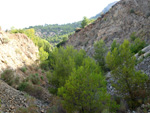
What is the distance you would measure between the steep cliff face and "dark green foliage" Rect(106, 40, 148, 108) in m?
13.9

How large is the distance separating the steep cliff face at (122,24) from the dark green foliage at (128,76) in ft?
45.5

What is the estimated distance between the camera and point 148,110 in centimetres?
644

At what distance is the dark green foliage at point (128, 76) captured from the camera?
802 cm

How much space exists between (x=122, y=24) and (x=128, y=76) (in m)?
24.4

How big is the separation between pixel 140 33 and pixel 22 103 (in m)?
22.4

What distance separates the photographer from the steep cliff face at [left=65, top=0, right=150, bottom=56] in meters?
25.6

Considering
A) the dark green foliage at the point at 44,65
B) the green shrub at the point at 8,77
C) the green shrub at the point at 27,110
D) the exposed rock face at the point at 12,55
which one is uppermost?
the exposed rock face at the point at 12,55

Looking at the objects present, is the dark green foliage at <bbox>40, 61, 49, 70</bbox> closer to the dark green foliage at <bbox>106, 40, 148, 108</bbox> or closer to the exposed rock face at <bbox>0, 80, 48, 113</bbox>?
the exposed rock face at <bbox>0, 80, 48, 113</bbox>

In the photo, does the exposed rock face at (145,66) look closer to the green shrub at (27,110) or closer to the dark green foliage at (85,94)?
the dark green foliage at (85,94)

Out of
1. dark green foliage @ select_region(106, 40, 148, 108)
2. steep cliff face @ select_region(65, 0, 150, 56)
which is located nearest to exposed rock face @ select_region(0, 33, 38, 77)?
dark green foliage @ select_region(106, 40, 148, 108)

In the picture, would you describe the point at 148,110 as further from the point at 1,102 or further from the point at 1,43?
the point at 1,43

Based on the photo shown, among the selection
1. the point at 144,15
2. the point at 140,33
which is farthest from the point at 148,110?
the point at 144,15

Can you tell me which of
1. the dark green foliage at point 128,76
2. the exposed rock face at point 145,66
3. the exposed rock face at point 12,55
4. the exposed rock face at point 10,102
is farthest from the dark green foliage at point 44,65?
the dark green foliage at point 128,76

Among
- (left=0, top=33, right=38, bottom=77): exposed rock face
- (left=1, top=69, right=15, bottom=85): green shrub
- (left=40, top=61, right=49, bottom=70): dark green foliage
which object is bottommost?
(left=1, top=69, right=15, bottom=85): green shrub
